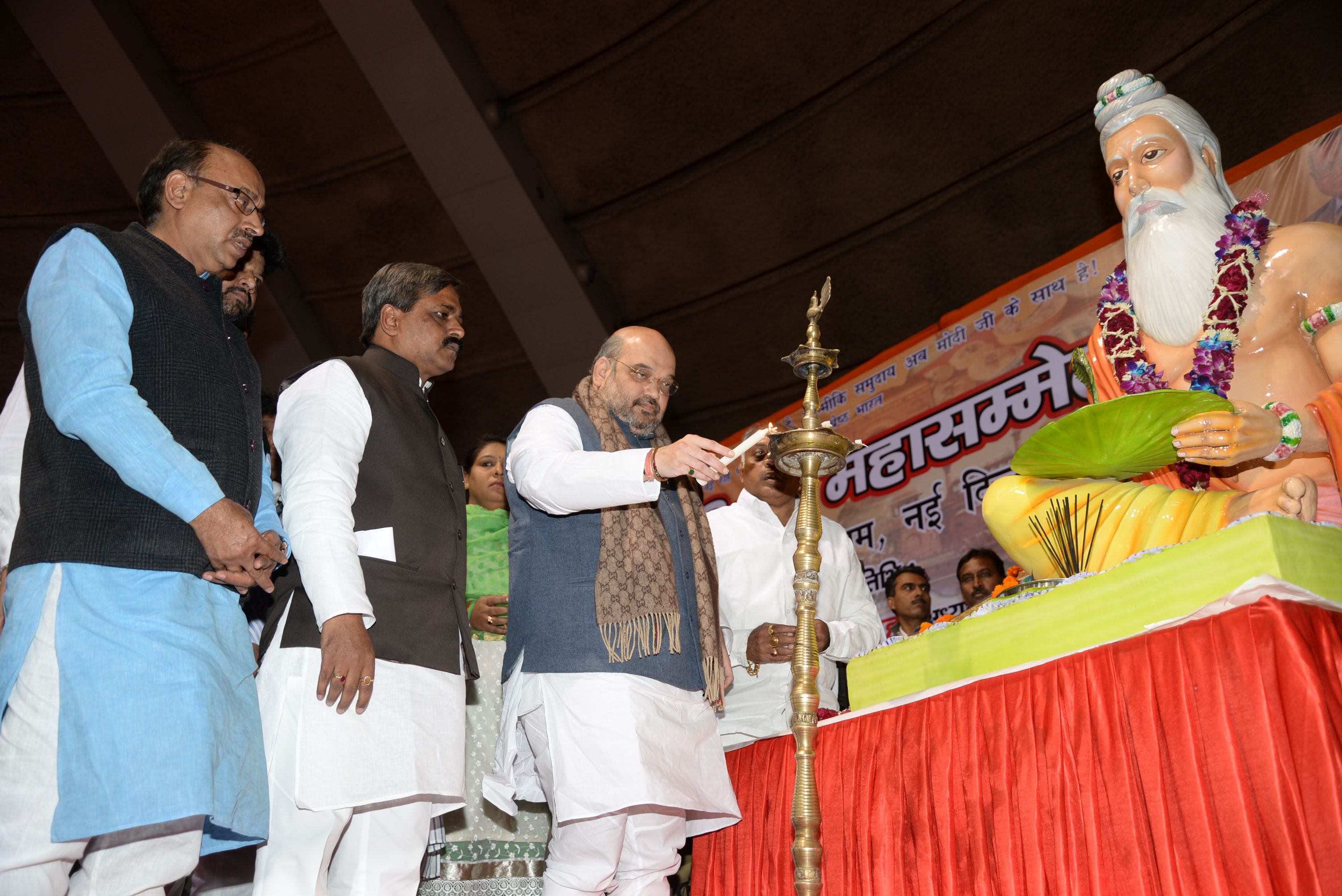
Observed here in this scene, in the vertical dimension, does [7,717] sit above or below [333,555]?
below

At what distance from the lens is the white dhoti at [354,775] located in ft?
5.62

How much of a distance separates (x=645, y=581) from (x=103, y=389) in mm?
1147

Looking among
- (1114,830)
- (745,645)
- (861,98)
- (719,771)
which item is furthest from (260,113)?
(1114,830)

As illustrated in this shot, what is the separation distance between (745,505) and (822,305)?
118cm

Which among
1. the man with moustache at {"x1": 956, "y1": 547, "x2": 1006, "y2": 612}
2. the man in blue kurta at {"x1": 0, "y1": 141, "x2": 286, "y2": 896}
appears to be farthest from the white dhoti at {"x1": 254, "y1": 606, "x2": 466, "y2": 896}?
the man with moustache at {"x1": 956, "y1": 547, "x2": 1006, "y2": 612}

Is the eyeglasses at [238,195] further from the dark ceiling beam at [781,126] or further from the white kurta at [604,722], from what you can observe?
the dark ceiling beam at [781,126]

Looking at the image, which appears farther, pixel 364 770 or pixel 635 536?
pixel 635 536

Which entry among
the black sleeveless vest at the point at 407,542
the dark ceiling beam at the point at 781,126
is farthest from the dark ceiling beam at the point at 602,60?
the black sleeveless vest at the point at 407,542

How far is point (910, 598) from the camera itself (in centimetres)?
511

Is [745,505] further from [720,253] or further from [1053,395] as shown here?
[720,253]

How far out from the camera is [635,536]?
7.57ft

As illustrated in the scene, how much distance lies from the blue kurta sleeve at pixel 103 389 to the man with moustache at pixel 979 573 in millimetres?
3880

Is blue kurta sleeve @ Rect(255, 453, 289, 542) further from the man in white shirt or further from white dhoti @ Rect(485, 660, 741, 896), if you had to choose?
the man in white shirt

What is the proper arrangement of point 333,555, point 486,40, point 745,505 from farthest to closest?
point 486,40, point 745,505, point 333,555
